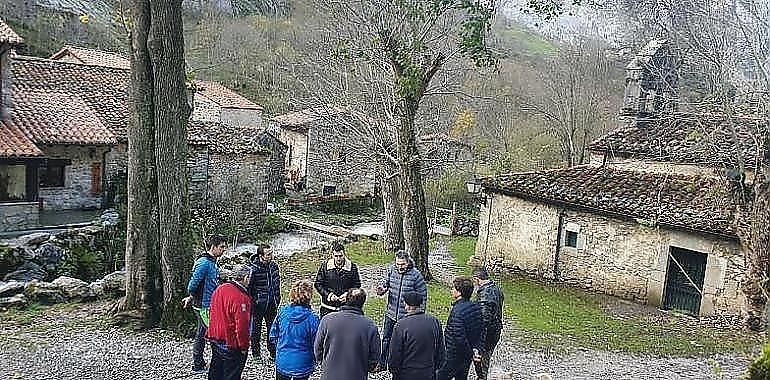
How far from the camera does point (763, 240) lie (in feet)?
47.9

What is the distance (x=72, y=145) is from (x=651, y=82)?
18555 mm

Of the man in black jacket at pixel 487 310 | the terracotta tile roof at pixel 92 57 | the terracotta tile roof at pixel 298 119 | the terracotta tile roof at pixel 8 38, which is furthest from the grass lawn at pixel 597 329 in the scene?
the terracotta tile roof at pixel 92 57

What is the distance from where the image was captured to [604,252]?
18469 millimetres

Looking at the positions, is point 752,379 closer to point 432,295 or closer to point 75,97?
point 432,295

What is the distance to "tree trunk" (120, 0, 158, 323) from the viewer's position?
11070mm

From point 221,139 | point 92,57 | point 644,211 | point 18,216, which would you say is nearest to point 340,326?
point 644,211

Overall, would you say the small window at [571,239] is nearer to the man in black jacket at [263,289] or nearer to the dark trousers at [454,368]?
the man in black jacket at [263,289]

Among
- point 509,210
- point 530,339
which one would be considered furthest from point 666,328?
point 509,210

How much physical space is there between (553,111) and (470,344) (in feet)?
93.9

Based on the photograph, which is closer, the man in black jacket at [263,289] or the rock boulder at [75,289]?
the man in black jacket at [263,289]

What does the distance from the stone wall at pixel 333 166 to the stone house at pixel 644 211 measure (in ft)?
52.1

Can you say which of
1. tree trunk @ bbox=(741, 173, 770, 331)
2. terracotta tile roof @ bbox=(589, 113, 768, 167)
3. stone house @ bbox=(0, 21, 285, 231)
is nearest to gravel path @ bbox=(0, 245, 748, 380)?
tree trunk @ bbox=(741, 173, 770, 331)

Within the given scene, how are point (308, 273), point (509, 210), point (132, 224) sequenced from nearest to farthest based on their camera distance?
point (132, 224) < point (308, 273) < point (509, 210)

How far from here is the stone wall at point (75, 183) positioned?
2136 cm
